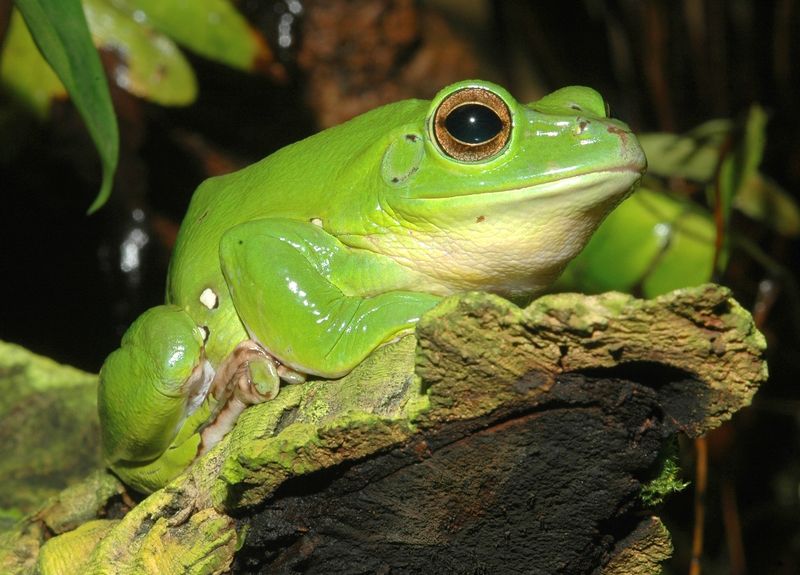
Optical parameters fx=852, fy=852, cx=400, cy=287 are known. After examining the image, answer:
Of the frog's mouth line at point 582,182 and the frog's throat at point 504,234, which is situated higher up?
the frog's mouth line at point 582,182

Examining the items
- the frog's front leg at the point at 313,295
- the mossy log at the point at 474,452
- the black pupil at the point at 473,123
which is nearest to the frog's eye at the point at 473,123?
the black pupil at the point at 473,123

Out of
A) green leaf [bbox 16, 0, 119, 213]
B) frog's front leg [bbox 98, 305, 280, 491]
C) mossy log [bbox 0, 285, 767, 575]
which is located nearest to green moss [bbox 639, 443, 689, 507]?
mossy log [bbox 0, 285, 767, 575]

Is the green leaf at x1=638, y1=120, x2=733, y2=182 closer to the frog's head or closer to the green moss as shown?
the frog's head

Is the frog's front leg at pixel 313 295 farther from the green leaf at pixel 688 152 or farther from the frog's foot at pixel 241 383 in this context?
the green leaf at pixel 688 152

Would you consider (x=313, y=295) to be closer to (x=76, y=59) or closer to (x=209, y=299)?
(x=209, y=299)

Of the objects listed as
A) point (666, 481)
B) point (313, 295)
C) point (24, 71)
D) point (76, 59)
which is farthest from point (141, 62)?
point (666, 481)

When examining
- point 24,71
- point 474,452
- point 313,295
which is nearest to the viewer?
point 474,452
